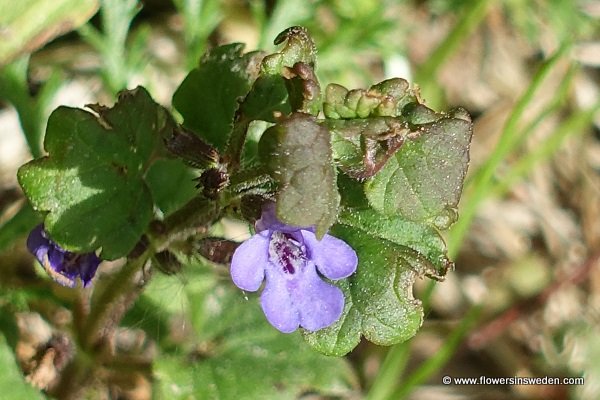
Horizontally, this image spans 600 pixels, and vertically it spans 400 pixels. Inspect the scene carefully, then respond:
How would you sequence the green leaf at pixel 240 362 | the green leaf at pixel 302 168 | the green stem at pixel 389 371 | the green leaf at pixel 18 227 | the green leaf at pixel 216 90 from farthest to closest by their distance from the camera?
the green stem at pixel 389 371 → the green leaf at pixel 18 227 → the green leaf at pixel 240 362 → the green leaf at pixel 216 90 → the green leaf at pixel 302 168

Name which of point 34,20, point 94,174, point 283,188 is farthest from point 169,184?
point 283,188

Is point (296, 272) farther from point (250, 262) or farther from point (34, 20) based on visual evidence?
point (34, 20)

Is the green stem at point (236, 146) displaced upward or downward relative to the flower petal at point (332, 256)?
upward

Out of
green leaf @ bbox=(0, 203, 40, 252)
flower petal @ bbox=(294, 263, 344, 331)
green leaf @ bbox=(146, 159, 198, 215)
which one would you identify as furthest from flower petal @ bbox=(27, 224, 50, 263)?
flower petal @ bbox=(294, 263, 344, 331)

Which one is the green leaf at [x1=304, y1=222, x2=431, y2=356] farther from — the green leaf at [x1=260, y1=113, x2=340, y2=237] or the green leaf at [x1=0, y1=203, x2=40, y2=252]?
the green leaf at [x1=0, y1=203, x2=40, y2=252]

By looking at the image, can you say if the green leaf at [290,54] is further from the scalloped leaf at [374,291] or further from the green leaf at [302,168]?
the scalloped leaf at [374,291]

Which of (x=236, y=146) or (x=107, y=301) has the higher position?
(x=236, y=146)

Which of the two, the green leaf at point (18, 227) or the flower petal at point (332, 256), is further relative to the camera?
the green leaf at point (18, 227)

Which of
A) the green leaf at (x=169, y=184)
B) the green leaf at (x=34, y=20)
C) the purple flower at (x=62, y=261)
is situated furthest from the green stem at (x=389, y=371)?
the green leaf at (x=34, y=20)

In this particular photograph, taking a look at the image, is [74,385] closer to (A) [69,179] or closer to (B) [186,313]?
(B) [186,313]
